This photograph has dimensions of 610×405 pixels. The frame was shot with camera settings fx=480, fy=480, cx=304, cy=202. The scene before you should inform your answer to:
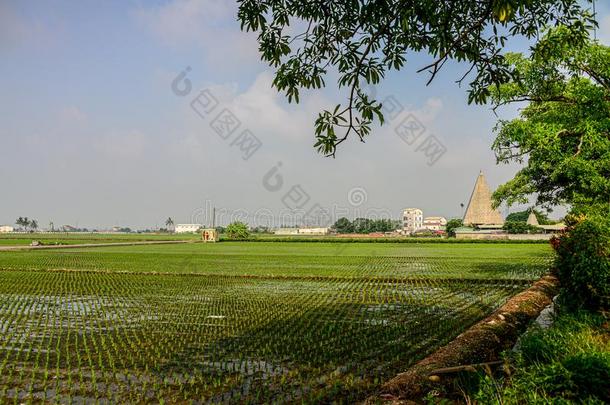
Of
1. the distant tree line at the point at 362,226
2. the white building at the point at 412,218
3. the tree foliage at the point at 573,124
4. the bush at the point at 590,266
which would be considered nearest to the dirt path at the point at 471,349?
the bush at the point at 590,266

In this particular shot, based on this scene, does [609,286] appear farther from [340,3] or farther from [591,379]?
[340,3]

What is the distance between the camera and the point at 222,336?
8.46 meters

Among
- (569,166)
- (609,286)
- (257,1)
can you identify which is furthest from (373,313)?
(257,1)

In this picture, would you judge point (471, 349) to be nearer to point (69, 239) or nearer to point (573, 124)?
point (573, 124)

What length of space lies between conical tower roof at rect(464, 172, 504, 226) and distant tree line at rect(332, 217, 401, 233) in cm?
5580

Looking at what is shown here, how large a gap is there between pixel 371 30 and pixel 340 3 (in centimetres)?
42

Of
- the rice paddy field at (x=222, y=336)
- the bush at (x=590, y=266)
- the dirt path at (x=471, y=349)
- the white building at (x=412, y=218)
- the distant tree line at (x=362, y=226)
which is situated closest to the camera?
the dirt path at (x=471, y=349)

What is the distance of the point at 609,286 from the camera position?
24.0 feet

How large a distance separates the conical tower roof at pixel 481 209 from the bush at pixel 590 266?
72095 millimetres

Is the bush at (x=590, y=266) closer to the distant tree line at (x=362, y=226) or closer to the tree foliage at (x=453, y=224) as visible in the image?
the tree foliage at (x=453, y=224)

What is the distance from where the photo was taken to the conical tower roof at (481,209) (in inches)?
3021

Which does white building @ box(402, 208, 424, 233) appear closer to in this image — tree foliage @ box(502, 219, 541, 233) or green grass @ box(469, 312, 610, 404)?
tree foliage @ box(502, 219, 541, 233)

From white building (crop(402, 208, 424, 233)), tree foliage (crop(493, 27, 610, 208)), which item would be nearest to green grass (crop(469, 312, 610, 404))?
tree foliage (crop(493, 27, 610, 208))

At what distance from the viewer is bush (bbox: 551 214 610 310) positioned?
738 cm
